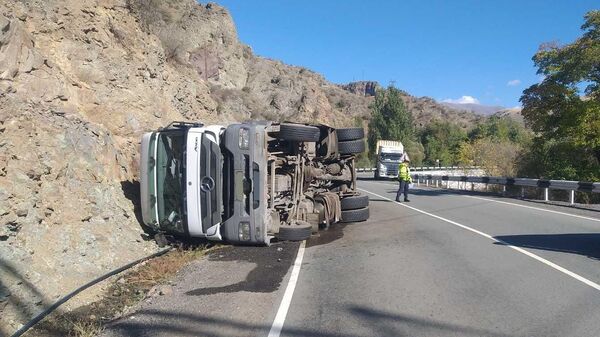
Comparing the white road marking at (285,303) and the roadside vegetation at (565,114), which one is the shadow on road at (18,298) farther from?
the roadside vegetation at (565,114)

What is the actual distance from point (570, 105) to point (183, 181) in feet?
69.5

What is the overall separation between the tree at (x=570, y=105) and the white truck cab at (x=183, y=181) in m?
19.3

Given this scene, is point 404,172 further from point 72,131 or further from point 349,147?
point 72,131

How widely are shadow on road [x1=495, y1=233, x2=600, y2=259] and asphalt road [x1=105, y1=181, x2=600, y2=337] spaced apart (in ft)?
0.06

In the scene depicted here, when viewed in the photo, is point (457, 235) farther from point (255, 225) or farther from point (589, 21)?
point (589, 21)

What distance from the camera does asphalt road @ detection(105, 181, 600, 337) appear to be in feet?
17.2

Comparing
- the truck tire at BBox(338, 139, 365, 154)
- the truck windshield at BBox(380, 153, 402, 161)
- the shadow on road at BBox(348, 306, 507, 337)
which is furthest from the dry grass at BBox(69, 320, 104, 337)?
the truck windshield at BBox(380, 153, 402, 161)

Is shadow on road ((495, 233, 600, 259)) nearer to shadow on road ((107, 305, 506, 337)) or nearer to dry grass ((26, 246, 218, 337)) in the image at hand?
shadow on road ((107, 305, 506, 337))

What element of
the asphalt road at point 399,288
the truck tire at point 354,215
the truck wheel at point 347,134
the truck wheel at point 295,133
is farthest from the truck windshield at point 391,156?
the truck wheel at point 295,133

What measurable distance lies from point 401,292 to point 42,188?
551 centimetres

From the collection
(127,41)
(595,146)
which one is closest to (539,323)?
(127,41)

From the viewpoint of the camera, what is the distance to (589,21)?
2239 cm

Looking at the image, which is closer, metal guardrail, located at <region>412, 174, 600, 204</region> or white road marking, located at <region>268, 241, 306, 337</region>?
white road marking, located at <region>268, 241, 306, 337</region>

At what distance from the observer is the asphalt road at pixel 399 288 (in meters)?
5.25
